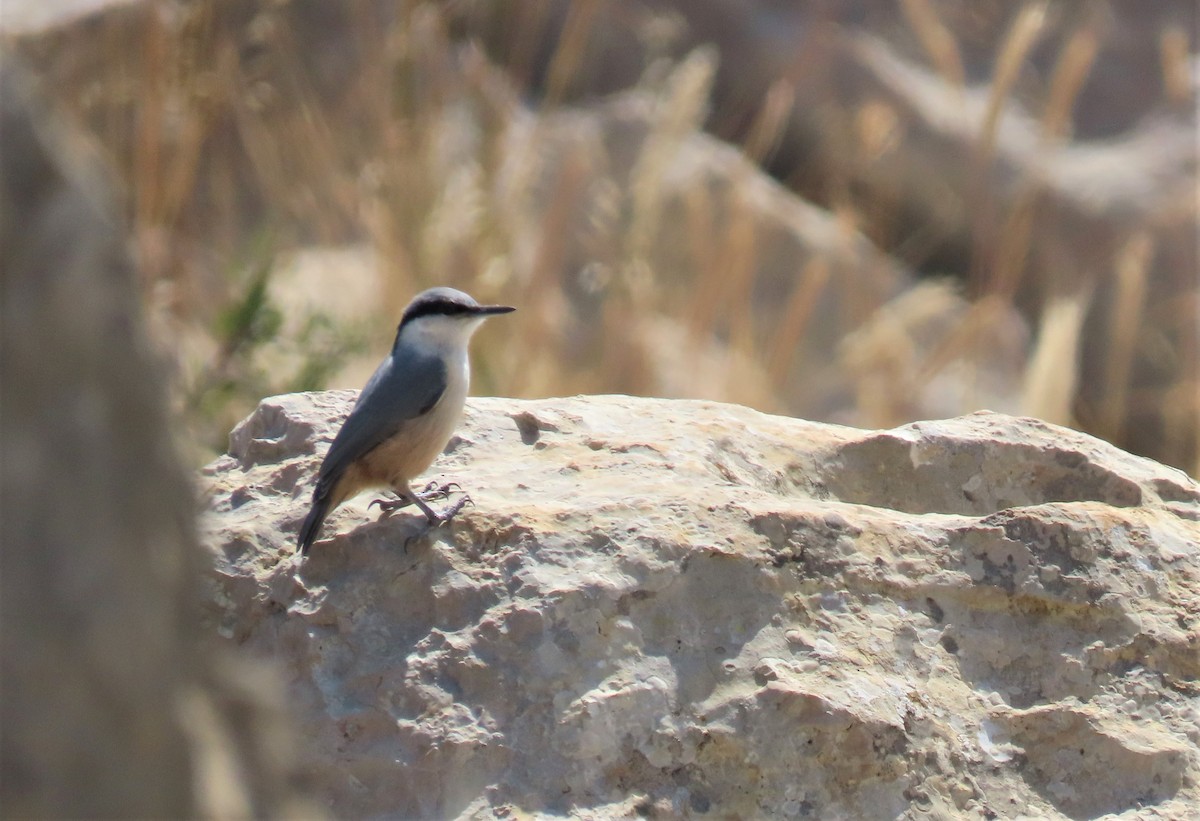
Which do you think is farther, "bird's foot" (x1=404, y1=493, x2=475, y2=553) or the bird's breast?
the bird's breast

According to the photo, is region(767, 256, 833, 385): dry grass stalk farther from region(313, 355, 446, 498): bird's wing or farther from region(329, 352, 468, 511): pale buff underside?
region(329, 352, 468, 511): pale buff underside

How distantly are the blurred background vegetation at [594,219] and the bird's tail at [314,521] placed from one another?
4.72 ft

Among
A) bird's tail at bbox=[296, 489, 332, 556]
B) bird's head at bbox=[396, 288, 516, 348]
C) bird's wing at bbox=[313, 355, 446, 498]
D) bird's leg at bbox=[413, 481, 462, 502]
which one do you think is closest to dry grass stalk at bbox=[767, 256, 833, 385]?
bird's head at bbox=[396, 288, 516, 348]

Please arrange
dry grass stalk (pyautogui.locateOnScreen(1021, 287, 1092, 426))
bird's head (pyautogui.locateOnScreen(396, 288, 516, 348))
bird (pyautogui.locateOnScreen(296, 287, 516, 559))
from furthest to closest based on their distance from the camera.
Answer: dry grass stalk (pyautogui.locateOnScreen(1021, 287, 1092, 426)) → bird's head (pyautogui.locateOnScreen(396, 288, 516, 348)) → bird (pyautogui.locateOnScreen(296, 287, 516, 559))

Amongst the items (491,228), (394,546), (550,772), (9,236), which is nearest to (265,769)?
(9,236)

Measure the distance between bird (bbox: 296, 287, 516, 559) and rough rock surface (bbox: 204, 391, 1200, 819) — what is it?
8 cm

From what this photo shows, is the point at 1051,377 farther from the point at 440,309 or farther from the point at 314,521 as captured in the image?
the point at 314,521

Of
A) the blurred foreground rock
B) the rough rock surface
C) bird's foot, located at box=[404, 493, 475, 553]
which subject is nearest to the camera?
the blurred foreground rock

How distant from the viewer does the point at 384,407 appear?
3.48 metres

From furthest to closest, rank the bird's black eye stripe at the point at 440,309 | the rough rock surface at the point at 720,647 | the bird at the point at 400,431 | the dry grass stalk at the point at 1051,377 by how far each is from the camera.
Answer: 1. the dry grass stalk at the point at 1051,377
2. the bird's black eye stripe at the point at 440,309
3. the bird at the point at 400,431
4. the rough rock surface at the point at 720,647

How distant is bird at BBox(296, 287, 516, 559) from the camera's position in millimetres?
3121

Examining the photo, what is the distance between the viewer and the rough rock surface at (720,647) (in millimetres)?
2604

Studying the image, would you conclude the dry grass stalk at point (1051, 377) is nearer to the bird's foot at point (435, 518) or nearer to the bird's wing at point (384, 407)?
the bird's wing at point (384, 407)

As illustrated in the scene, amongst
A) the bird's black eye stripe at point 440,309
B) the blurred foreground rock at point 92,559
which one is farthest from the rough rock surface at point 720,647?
the blurred foreground rock at point 92,559
